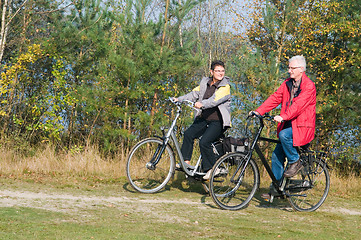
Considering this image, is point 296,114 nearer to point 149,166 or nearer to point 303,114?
point 303,114

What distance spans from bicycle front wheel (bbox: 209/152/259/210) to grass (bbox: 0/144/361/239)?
0.16 meters

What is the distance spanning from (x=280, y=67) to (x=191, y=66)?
2.01 metres

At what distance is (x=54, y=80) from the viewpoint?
1155 cm

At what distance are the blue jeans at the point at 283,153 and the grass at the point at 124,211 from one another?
0.57 metres

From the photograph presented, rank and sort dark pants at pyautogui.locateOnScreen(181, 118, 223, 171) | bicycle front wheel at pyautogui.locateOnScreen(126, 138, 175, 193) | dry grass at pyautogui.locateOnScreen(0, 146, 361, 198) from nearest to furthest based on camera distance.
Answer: bicycle front wheel at pyautogui.locateOnScreen(126, 138, 175, 193)
dark pants at pyautogui.locateOnScreen(181, 118, 223, 171)
dry grass at pyautogui.locateOnScreen(0, 146, 361, 198)

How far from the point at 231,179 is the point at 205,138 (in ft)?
2.51

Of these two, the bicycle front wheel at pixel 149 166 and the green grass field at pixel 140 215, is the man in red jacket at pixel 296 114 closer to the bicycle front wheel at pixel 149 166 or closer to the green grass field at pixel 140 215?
the green grass field at pixel 140 215

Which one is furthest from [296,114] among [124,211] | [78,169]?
[78,169]

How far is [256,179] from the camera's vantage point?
662 centimetres

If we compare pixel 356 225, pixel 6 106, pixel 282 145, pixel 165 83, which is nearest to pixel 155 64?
pixel 165 83

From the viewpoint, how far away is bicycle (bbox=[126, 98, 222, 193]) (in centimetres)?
682

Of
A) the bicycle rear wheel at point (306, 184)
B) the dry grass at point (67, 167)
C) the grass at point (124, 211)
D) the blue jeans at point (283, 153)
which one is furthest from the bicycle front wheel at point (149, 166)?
the bicycle rear wheel at point (306, 184)

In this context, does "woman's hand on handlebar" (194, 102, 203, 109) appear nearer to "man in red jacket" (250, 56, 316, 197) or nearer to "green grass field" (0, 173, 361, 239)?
"man in red jacket" (250, 56, 316, 197)

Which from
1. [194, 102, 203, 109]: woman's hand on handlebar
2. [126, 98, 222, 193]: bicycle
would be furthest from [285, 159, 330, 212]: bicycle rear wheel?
[194, 102, 203, 109]: woman's hand on handlebar
